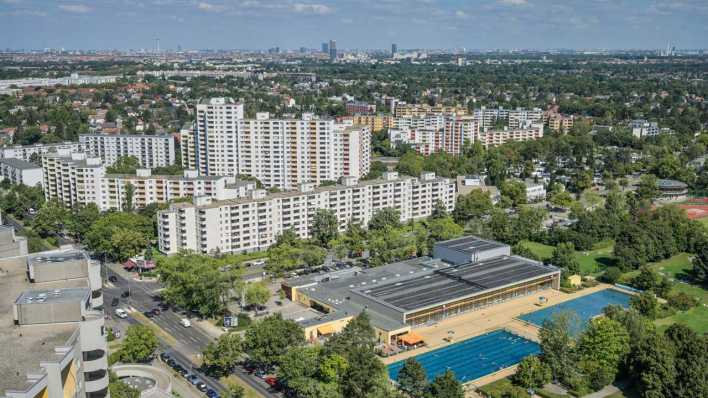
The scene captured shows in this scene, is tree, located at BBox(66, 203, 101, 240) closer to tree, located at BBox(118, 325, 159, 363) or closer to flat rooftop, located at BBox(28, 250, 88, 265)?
tree, located at BBox(118, 325, 159, 363)

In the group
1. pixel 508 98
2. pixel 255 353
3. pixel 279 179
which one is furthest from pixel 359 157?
pixel 508 98

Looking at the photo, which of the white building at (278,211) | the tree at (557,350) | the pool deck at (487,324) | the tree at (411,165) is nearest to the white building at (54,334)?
the pool deck at (487,324)

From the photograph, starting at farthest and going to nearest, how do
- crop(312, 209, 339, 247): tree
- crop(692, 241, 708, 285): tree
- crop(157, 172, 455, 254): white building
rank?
1. crop(312, 209, 339, 247): tree
2. crop(157, 172, 455, 254): white building
3. crop(692, 241, 708, 285): tree

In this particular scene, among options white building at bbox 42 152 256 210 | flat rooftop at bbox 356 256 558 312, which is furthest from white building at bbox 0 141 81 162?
flat rooftop at bbox 356 256 558 312

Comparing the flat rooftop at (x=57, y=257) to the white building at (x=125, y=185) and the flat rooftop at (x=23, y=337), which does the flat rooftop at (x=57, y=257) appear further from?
the white building at (x=125, y=185)

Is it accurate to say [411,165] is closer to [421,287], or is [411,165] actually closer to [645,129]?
[421,287]

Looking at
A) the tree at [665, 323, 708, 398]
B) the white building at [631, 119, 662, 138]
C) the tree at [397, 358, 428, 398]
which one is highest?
the white building at [631, 119, 662, 138]

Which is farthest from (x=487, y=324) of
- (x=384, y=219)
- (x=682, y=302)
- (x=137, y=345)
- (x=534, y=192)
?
(x=534, y=192)
